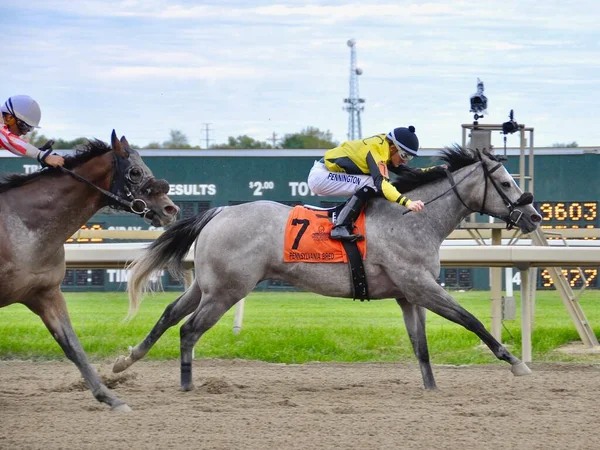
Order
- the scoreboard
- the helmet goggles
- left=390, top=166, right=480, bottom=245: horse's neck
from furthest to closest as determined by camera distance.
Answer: the scoreboard → left=390, top=166, right=480, bottom=245: horse's neck → the helmet goggles

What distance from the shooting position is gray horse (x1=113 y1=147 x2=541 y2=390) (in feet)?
22.5

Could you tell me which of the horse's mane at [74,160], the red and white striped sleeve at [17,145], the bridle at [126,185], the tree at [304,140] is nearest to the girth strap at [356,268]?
the bridle at [126,185]

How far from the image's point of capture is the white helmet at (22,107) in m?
6.28

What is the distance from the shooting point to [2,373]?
7.83 metres

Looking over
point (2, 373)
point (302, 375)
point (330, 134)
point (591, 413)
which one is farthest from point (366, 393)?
point (330, 134)

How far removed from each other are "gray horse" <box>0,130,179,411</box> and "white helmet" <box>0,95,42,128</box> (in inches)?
15.8

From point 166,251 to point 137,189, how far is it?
4.44 feet

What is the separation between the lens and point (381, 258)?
691 cm

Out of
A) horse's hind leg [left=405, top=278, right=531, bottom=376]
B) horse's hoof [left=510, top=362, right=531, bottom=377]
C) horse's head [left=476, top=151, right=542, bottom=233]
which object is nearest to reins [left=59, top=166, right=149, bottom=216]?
horse's hind leg [left=405, top=278, right=531, bottom=376]

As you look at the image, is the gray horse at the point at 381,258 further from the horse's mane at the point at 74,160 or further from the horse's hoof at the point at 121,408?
the horse's mane at the point at 74,160

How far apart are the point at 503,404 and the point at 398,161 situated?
2008mm

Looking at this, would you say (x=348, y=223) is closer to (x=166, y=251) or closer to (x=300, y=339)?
(x=166, y=251)

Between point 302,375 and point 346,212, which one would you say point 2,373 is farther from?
point 346,212

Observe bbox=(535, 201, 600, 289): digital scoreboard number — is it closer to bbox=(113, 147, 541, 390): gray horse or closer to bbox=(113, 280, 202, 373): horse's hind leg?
bbox=(113, 147, 541, 390): gray horse
